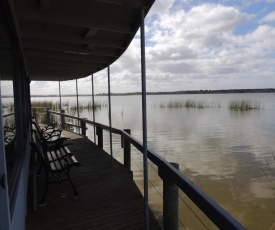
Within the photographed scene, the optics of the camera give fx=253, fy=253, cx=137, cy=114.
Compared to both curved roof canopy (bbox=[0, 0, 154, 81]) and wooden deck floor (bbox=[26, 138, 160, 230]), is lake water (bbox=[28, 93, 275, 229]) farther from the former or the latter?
curved roof canopy (bbox=[0, 0, 154, 81])

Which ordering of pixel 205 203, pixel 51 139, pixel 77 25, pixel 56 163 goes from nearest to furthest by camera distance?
1. pixel 205 203
2. pixel 77 25
3. pixel 56 163
4. pixel 51 139

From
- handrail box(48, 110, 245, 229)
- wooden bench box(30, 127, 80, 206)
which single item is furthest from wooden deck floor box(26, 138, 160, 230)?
handrail box(48, 110, 245, 229)

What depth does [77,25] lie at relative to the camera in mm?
2852

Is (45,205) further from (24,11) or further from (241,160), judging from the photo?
(241,160)

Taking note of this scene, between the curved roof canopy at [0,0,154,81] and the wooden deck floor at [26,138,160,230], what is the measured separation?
2058mm

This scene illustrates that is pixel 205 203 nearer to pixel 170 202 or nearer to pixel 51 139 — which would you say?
pixel 170 202

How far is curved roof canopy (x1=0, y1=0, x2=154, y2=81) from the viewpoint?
251 centimetres

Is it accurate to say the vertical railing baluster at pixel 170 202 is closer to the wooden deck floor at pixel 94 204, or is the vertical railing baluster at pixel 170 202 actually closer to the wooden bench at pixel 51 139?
the wooden deck floor at pixel 94 204

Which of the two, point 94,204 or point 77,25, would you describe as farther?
point 94,204

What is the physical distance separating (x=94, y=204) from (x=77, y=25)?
2477 millimetres

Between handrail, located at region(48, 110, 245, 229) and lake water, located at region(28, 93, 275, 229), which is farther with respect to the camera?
lake water, located at region(28, 93, 275, 229)

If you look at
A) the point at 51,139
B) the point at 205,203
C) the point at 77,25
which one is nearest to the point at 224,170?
the point at 51,139

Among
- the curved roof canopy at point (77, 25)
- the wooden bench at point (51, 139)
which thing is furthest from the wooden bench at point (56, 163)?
the curved roof canopy at point (77, 25)

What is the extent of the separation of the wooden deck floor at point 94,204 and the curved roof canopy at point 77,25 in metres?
2.06
